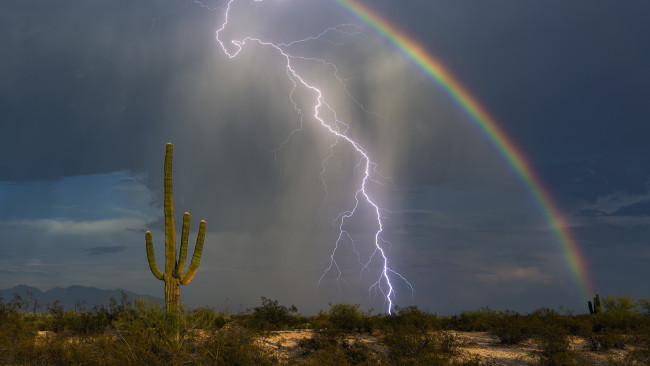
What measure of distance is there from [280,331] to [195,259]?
4603 mm

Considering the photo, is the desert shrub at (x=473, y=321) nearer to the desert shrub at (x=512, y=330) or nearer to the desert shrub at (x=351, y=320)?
the desert shrub at (x=512, y=330)

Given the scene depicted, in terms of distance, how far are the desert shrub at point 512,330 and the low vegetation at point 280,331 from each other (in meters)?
0.04

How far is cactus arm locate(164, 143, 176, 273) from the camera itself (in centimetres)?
1656

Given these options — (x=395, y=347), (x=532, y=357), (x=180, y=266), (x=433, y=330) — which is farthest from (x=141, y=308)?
(x=532, y=357)

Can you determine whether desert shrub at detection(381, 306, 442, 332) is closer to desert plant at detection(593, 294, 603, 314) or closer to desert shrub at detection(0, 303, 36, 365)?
desert shrub at detection(0, 303, 36, 365)

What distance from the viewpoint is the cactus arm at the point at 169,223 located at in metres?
16.6

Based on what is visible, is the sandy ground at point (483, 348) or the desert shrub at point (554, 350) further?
the sandy ground at point (483, 348)

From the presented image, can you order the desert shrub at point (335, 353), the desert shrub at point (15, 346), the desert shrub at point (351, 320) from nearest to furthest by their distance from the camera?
the desert shrub at point (335, 353) → the desert shrub at point (15, 346) → the desert shrub at point (351, 320)

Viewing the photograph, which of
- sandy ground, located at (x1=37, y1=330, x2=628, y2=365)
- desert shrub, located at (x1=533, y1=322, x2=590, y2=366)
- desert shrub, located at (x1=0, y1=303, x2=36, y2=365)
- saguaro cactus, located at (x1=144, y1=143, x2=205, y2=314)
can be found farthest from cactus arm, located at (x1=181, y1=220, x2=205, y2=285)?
desert shrub, located at (x1=533, y1=322, x2=590, y2=366)

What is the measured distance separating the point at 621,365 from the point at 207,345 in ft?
36.1

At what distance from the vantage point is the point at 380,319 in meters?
19.9

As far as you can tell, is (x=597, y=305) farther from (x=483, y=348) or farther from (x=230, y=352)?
(x=230, y=352)

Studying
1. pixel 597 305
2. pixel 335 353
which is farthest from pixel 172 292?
pixel 597 305

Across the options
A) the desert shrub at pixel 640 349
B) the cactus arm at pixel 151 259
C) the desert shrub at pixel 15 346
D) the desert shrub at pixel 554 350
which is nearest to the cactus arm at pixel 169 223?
the cactus arm at pixel 151 259
